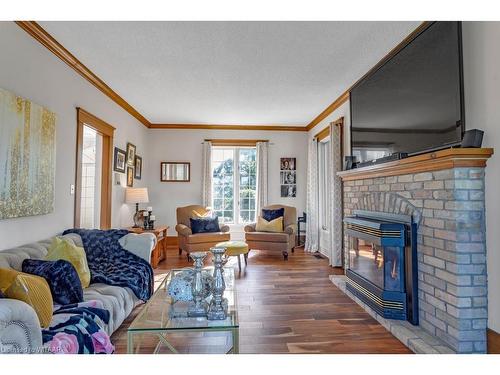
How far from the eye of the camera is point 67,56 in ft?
10.2

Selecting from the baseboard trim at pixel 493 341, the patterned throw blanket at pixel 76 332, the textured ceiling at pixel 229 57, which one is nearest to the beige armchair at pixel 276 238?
the textured ceiling at pixel 229 57

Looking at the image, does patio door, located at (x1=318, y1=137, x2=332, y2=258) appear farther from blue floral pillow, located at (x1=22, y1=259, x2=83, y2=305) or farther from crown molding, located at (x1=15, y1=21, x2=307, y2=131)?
blue floral pillow, located at (x1=22, y1=259, x2=83, y2=305)

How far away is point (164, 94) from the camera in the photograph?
444 centimetres

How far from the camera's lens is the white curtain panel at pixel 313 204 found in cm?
589

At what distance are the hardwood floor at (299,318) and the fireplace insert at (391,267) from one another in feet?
0.67

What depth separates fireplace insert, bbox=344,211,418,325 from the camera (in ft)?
8.43

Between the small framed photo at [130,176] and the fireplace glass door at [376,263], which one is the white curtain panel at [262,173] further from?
the fireplace glass door at [376,263]

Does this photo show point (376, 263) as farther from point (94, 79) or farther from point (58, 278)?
point (94, 79)

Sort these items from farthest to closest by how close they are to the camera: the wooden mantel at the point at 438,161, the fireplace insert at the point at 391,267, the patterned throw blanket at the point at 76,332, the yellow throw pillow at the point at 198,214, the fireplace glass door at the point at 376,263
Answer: the yellow throw pillow at the point at 198,214 → the fireplace glass door at the point at 376,263 → the fireplace insert at the point at 391,267 → the wooden mantel at the point at 438,161 → the patterned throw blanket at the point at 76,332

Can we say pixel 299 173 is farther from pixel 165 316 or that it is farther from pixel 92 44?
pixel 165 316

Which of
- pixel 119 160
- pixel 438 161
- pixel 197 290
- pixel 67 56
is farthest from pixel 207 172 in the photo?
pixel 438 161
